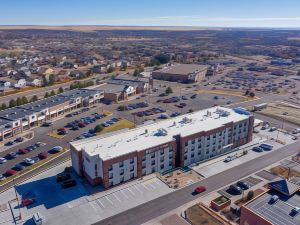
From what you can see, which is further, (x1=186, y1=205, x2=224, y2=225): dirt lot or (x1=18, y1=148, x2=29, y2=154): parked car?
(x1=18, y1=148, x2=29, y2=154): parked car

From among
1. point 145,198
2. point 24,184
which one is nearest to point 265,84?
point 145,198

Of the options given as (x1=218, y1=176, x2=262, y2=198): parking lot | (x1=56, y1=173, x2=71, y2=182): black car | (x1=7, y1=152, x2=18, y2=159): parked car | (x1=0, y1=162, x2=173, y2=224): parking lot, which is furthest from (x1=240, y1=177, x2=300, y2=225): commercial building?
(x1=7, y1=152, x2=18, y2=159): parked car

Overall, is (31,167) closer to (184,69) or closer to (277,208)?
(277,208)

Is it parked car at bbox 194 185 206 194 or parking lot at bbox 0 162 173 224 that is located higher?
parked car at bbox 194 185 206 194

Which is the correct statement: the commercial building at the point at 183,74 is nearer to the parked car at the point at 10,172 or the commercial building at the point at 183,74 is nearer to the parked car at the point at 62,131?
the parked car at the point at 62,131

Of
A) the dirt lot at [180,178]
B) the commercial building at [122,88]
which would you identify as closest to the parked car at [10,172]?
the dirt lot at [180,178]

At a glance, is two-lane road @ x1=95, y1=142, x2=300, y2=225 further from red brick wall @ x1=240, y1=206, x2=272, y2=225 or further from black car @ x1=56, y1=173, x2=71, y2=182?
black car @ x1=56, y1=173, x2=71, y2=182
